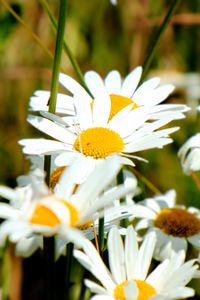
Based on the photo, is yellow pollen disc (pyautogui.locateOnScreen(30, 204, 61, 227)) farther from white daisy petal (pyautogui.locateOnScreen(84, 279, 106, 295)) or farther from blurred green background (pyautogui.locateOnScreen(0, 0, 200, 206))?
blurred green background (pyautogui.locateOnScreen(0, 0, 200, 206))

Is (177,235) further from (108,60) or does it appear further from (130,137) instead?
(108,60)

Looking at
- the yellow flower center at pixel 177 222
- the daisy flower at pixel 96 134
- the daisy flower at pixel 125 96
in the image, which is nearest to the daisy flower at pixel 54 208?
the daisy flower at pixel 96 134

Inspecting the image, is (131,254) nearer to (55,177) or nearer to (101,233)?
(101,233)

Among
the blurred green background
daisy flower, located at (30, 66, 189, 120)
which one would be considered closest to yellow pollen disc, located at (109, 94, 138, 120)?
daisy flower, located at (30, 66, 189, 120)

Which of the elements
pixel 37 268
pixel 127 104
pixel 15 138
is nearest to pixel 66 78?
pixel 127 104

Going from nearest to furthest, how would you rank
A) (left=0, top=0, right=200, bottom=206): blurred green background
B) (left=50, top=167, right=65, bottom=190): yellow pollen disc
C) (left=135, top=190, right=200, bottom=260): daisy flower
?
1. (left=50, top=167, right=65, bottom=190): yellow pollen disc
2. (left=135, top=190, right=200, bottom=260): daisy flower
3. (left=0, top=0, right=200, bottom=206): blurred green background

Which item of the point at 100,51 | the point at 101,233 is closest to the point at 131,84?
the point at 101,233
